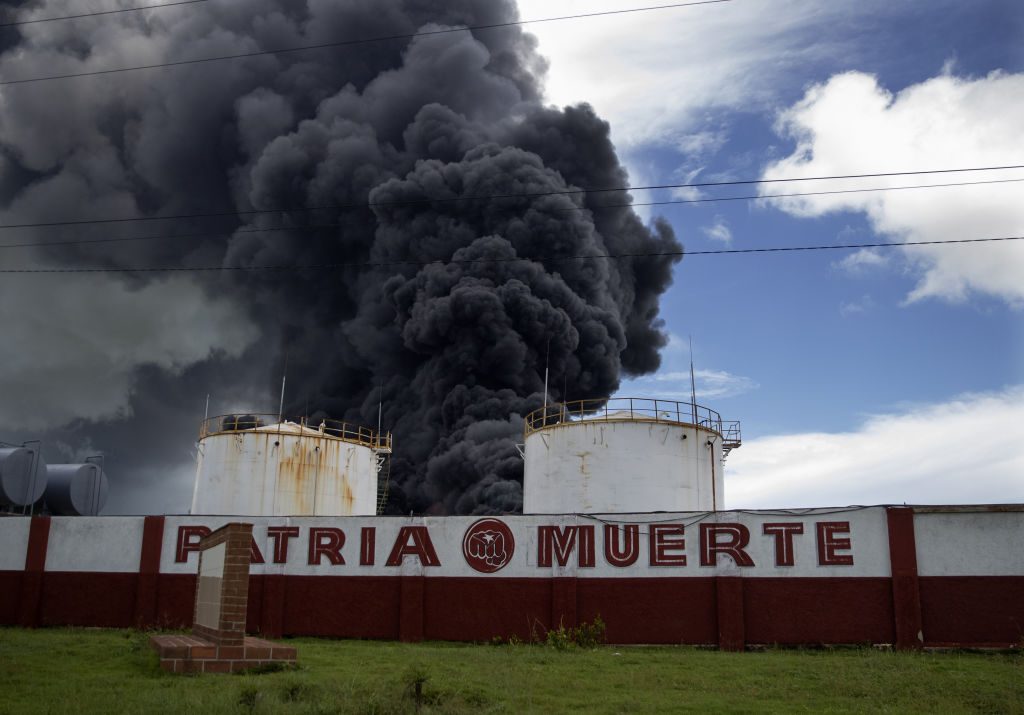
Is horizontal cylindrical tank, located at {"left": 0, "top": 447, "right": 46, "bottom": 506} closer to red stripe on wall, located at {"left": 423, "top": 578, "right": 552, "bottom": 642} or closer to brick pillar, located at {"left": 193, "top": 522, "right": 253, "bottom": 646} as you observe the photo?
red stripe on wall, located at {"left": 423, "top": 578, "right": 552, "bottom": 642}

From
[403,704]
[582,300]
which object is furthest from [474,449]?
[403,704]

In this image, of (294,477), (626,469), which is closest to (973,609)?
(626,469)

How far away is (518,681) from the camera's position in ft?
57.3

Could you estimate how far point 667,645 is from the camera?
24.1 metres

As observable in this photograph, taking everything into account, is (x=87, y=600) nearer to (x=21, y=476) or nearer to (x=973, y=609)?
(x=21, y=476)

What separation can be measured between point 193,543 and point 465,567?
8.06 m

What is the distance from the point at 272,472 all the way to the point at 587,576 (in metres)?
15.1

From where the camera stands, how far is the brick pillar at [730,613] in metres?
23.7

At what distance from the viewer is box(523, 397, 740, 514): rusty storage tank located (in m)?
31.4

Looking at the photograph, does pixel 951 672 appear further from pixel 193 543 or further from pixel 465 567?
pixel 193 543

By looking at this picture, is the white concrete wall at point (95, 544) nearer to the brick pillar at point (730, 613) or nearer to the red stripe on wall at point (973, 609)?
the brick pillar at point (730, 613)

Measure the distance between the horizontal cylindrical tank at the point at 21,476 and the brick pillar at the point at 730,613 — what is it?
2938 cm

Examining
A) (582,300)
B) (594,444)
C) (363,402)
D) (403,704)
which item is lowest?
(403,704)

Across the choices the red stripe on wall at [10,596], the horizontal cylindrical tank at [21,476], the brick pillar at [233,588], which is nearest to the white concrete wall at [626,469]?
the brick pillar at [233,588]
